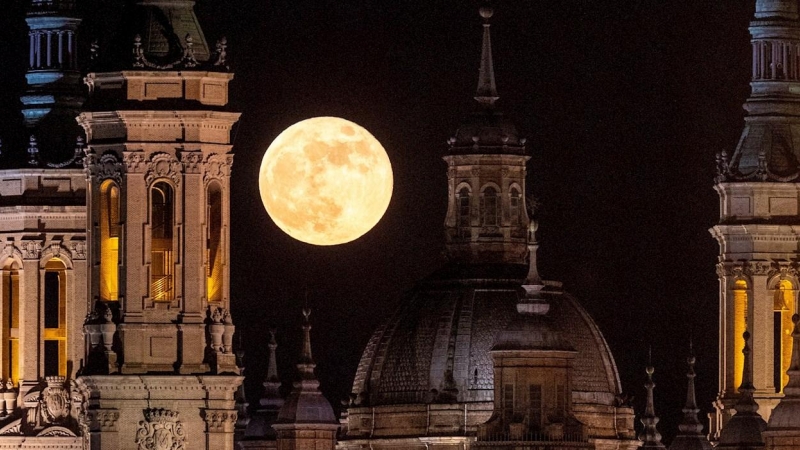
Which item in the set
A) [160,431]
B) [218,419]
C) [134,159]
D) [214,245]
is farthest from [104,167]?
[218,419]

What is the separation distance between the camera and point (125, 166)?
630 feet

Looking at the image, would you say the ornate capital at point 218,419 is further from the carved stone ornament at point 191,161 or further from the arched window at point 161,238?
the carved stone ornament at point 191,161

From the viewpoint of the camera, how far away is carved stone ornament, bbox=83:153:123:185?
632 feet

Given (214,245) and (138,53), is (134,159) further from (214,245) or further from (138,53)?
(214,245)

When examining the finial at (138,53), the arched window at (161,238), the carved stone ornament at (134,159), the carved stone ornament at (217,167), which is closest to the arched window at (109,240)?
the arched window at (161,238)

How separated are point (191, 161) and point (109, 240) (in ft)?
11.9

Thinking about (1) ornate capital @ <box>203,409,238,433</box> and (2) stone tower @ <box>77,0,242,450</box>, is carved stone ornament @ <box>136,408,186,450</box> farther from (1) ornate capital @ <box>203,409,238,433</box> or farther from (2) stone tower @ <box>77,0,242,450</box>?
(1) ornate capital @ <box>203,409,238,433</box>

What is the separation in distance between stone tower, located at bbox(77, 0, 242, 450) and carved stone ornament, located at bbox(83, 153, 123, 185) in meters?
0.05

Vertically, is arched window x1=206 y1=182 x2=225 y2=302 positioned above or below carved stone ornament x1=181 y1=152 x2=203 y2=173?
below

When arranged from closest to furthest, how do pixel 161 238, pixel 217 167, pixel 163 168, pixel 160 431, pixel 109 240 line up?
pixel 160 431 → pixel 163 168 → pixel 217 167 → pixel 161 238 → pixel 109 240

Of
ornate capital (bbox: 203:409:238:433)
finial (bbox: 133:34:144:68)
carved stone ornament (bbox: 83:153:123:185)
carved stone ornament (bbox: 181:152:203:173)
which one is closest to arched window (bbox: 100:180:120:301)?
carved stone ornament (bbox: 83:153:123:185)

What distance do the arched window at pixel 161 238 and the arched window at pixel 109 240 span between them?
102 centimetres

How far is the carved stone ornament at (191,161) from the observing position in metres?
192

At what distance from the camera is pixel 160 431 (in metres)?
192
